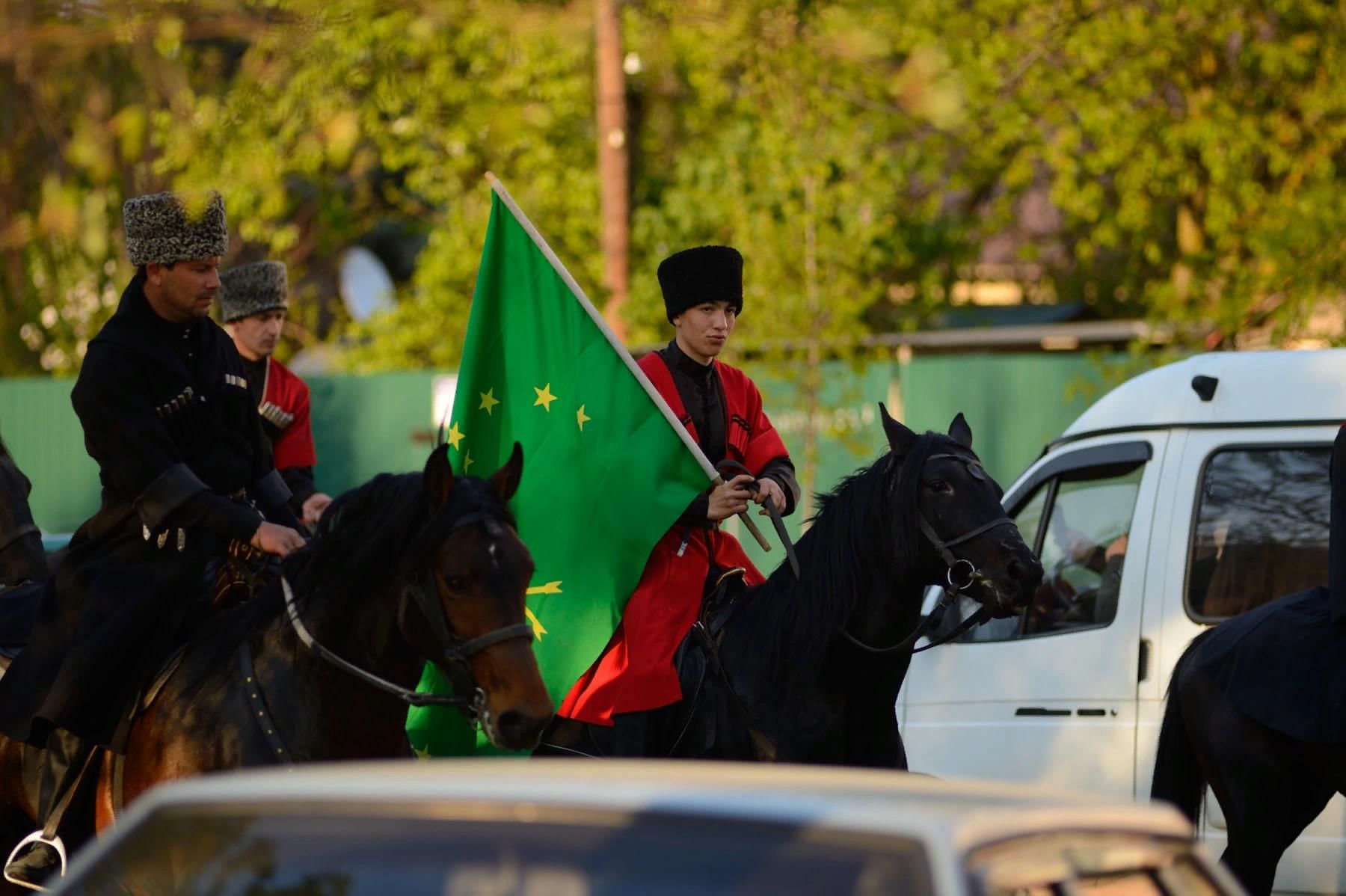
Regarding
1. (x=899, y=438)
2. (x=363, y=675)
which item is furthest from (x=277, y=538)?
(x=899, y=438)

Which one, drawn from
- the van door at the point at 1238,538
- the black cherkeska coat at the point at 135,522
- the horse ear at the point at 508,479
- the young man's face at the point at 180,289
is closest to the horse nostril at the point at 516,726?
the horse ear at the point at 508,479

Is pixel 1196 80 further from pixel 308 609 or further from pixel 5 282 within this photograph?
pixel 308 609

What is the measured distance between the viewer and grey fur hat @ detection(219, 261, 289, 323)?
27.9 feet

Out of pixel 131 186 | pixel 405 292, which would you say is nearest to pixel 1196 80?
pixel 405 292

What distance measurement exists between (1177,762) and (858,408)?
1073 cm

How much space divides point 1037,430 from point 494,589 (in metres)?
13.6

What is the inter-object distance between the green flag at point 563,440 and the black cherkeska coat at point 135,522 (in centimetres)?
94

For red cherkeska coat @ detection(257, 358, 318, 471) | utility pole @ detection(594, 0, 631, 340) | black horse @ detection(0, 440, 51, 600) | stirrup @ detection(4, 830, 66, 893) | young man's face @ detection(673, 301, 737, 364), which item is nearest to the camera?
stirrup @ detection(4, 830, 66, 893)

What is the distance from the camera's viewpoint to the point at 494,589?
4781mm

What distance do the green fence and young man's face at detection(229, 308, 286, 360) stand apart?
7622 mm

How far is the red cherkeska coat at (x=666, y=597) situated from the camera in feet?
20.4

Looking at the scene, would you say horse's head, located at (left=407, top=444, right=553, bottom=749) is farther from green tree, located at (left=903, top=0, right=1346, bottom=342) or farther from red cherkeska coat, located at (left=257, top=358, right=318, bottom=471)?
green tree, located at (left=903, top=0, right=1346, bottom=342)

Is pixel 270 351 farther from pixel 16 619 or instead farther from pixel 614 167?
pixel 614 167

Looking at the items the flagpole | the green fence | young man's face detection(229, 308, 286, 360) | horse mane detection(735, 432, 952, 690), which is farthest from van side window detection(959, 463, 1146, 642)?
the green fence
